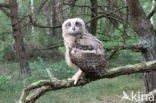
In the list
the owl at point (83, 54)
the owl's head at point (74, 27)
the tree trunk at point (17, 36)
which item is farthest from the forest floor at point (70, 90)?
the owl at point (83, 54)

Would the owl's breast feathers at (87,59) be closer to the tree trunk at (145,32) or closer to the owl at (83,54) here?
the owl at (83,54)

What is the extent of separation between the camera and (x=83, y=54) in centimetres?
282

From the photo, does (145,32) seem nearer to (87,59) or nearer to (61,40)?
(87,59)

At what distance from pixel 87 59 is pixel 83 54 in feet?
0.35

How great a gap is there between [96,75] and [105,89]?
5179mm

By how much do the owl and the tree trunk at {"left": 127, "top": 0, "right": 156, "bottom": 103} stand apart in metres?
1.42

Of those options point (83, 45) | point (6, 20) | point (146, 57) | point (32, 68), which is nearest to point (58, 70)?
point (32, 68)

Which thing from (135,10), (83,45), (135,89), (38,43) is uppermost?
(135,10)

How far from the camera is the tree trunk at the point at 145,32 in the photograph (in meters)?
4.04

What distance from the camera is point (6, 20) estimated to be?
13.4 meters

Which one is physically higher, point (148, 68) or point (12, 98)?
point (148, 68)

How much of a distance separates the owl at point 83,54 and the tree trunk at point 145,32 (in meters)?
1.42

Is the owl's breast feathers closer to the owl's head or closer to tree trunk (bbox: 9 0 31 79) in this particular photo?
the owl's head

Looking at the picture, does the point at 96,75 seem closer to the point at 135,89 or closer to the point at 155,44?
the point at 155,44
